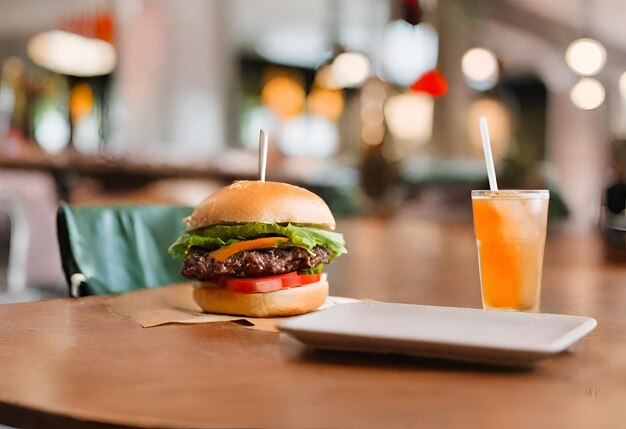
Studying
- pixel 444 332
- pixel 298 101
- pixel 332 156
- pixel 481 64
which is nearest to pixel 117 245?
pixel 444 332

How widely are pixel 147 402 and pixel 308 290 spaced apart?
58cm

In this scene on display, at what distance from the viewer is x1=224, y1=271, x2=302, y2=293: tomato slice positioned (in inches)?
45.8

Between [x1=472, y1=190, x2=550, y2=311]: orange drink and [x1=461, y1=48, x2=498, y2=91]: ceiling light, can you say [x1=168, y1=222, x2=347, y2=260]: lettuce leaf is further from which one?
[x1=461, y1=48, x2=498, y2=91]: ceiling light

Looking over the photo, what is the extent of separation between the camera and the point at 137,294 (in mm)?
1420

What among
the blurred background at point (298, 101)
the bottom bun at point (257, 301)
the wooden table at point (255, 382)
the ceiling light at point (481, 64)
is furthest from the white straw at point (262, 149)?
the ceiling light at point (481, 64)

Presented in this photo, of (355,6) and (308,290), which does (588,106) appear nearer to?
(355,6)

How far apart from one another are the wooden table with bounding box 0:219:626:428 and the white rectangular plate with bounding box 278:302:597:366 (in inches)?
0.7

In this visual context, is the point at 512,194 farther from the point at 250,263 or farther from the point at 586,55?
the point at 586,55

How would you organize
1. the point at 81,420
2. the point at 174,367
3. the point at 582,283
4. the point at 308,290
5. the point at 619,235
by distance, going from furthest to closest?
1. the point at 619,235
2. the point at 582,283
3. the point at 308,290
4. the point at 174,367
5. the point at 81,420

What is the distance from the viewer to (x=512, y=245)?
1249 mm

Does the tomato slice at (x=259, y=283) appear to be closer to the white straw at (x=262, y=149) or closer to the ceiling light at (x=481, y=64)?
the white straw at (x=262, y=149)

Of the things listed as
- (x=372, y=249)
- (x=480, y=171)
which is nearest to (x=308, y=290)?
(x=372, y=249)

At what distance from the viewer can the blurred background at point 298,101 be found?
6.26m

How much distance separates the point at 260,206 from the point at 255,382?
517 millimetres
